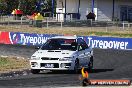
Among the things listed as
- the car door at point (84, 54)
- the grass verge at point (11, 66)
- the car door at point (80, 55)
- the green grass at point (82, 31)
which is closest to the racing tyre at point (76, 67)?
the car door at point (80, 55)

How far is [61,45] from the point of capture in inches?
803

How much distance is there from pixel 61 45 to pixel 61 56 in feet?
4.02

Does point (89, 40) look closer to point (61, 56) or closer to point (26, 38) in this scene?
point (26, 38)

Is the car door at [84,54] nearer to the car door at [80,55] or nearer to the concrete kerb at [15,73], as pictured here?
the car door at [80,55]

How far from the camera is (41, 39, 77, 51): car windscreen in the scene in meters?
20.2

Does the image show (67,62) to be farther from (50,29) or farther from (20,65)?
(50,29)

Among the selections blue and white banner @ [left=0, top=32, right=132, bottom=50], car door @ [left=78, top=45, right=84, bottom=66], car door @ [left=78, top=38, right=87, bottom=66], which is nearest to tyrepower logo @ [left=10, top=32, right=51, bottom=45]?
blue and white banner @ [left=0, top=32, right=132, bottom=50]

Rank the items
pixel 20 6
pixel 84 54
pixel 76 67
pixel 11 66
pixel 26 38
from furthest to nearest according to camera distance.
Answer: pixel 20 6
pixel 26 38
pixel 11 66
pixel 84 54
pixel 76 67

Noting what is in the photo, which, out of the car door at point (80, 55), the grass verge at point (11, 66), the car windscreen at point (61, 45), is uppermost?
the car windscreen at point (61, 45)

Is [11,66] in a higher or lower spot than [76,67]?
lower

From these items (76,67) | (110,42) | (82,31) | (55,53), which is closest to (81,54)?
(76,67)

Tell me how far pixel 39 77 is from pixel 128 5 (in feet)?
194

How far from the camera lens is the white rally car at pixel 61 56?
19.2m

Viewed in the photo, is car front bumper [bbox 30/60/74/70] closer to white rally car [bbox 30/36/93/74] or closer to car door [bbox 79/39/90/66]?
white rally car [bbox 30/36/93/74]
